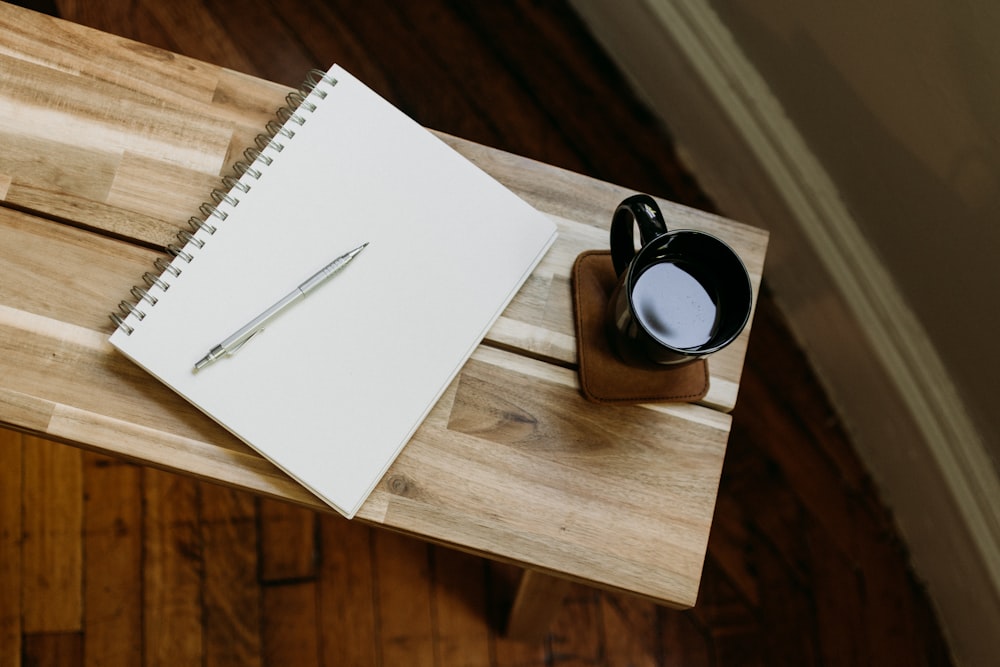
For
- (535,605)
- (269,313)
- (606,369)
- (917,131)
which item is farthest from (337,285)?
(917,131)

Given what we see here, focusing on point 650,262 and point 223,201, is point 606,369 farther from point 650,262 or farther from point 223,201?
point 223,201

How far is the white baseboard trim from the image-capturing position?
1087mm

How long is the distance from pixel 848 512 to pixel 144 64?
1.10 metres

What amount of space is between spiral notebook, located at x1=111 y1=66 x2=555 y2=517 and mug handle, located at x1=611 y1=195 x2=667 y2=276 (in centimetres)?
8

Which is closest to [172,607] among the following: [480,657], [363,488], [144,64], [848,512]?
[480,657]

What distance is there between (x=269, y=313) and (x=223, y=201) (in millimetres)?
108

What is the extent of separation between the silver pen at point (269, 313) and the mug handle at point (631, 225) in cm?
21

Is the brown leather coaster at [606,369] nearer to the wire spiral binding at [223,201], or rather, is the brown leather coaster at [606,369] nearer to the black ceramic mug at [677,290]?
the black ceramic mug at [677,290]

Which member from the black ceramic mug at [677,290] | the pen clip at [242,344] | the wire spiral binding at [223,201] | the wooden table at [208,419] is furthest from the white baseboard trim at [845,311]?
the pen clip at [242,344]

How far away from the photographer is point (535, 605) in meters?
0.99

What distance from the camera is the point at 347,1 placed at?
129cm

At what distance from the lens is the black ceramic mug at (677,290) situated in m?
0.64

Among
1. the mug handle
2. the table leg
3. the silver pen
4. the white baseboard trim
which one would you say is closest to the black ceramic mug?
the mug handle

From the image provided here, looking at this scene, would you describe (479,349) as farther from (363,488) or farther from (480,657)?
(480,657)
